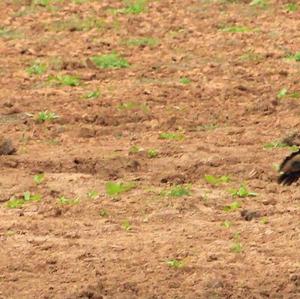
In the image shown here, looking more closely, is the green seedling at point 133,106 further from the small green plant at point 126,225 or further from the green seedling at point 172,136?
the small green plant at point 126,225

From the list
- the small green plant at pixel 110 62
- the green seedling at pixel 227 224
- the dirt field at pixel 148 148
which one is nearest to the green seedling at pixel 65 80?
the dirt field at pixel 148 148

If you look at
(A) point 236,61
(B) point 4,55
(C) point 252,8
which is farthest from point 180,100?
(C) point 252,8

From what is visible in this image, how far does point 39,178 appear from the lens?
34.6 ft

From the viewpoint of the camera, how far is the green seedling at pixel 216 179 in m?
10.4

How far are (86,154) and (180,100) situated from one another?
2.15 metres

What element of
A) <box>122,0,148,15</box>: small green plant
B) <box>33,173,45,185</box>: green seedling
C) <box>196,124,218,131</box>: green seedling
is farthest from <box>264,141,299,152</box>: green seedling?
<box>122,0,148,15</box>: small green plant

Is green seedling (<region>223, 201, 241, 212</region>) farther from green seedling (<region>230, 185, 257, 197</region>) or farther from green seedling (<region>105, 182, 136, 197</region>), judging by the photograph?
green seedling (<region>105, 182, 136, 197</region>)

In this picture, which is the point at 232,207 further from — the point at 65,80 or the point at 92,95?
the point at 65,80

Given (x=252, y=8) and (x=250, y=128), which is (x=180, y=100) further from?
(x=252, y=8)

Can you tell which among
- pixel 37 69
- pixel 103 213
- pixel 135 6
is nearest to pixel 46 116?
pixel 37 69

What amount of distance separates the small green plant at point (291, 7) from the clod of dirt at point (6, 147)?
6.27m

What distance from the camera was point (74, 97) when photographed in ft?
43.3

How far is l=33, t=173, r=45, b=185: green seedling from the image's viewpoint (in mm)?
10445

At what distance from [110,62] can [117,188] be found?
14.5 feet
